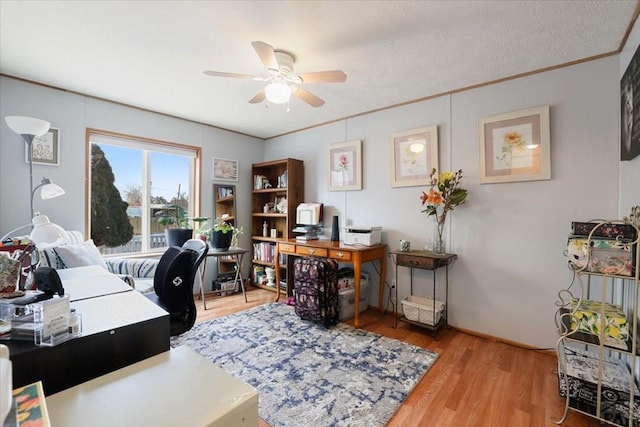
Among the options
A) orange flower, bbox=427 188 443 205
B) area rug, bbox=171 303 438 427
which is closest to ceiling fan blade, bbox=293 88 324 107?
orange flower, bbox=427 188 443 205

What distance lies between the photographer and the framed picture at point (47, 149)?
8.78 feet

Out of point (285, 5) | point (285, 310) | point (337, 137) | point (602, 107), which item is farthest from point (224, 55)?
point (602, 107)

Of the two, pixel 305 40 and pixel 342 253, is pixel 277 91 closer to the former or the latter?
pixel 305 40

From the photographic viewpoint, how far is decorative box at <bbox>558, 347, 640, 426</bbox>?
152 cm

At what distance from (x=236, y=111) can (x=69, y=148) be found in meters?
1.74

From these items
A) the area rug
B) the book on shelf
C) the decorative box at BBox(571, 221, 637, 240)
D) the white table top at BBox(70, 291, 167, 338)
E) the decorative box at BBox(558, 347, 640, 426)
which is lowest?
the area rug

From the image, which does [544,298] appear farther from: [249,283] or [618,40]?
[249,283]

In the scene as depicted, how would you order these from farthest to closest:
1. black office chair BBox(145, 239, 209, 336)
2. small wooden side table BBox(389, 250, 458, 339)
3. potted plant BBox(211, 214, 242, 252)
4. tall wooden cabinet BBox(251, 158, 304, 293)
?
tall wooden cabinet BBox(251, 158, 304, 293) → potted plant BBox(211, 214, 242, 252) → small wooden side table BBox(389, 250, 458, 339) → black office chair BBox(145, 239, 209, 336)

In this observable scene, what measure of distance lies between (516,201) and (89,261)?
3.84m

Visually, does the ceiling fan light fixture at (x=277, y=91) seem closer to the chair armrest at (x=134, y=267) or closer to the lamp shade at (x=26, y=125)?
the lamp shade at (x=26, y=125)

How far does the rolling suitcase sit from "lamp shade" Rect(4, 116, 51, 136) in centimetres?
245

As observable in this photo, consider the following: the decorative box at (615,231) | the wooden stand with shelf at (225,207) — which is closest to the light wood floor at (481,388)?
the decorative box at (615,231)

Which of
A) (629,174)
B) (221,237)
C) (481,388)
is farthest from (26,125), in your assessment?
(629,174)

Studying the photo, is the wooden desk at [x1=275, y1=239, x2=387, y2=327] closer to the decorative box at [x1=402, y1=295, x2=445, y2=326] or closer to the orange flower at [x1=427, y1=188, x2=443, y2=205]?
the decorative box at [x1=402, y1=295, x2=445, y2=326]
